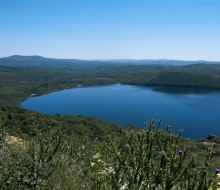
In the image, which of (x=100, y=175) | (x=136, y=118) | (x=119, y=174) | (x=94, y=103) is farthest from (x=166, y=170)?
(x=94, y=103)

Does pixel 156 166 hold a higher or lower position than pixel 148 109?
higher

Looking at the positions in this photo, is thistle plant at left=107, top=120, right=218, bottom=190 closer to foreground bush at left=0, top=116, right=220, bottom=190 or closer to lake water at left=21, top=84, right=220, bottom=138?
foreground bush at left=0, top=116, right=220, bottom=190

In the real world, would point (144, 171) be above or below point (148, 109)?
above

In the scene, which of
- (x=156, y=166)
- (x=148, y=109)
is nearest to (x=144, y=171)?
(x=156, y=166)

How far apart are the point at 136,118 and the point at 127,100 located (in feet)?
130

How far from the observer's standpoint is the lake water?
93438mm

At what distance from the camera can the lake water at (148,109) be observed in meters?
93.4

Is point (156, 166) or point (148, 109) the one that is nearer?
point (156, 166)

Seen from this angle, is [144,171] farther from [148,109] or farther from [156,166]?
[148,109]

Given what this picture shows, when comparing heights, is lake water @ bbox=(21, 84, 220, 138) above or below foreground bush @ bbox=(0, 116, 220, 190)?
below

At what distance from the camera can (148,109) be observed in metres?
119

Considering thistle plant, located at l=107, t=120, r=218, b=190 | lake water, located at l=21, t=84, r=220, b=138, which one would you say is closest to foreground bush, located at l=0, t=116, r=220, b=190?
thistle plant, located at l=107, t=120, r=218, b=190

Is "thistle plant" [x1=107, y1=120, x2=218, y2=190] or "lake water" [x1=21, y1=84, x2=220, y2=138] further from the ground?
"thistle plant" [x1=107, y1=120, x2=218, y2=190]

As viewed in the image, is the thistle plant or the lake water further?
the lake water
